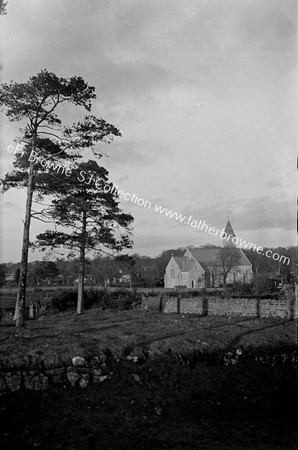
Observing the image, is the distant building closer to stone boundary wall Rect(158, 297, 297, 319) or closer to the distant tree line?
the distant tree line

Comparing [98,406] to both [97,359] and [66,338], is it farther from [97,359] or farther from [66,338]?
[66,338]

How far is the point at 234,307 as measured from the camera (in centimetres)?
2083

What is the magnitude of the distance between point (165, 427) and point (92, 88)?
12768mm

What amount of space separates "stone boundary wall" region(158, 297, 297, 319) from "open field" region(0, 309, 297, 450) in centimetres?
721

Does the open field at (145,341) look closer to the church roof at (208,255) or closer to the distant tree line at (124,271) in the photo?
the distant tree line at (124,271)

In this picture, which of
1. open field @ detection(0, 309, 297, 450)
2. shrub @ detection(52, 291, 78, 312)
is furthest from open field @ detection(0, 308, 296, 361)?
shrub @ detection(52, 291, 78, 312)

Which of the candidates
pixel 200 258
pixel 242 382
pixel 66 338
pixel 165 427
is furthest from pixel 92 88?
pixel 200 258

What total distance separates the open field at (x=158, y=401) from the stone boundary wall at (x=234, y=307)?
7213mm

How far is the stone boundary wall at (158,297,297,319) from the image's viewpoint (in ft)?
61.8

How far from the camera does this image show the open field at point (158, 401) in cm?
627

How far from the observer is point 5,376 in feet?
25.4

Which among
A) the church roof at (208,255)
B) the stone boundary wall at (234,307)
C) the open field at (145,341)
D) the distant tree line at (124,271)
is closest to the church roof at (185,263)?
the church roof at (208,255)

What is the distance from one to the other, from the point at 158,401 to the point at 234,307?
44.4 ft

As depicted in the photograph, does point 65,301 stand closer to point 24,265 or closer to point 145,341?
point 24,265
